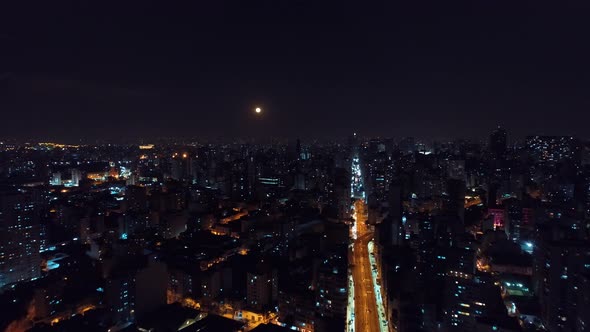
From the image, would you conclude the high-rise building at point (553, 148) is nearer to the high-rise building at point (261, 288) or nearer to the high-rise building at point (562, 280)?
the high-rise building at point (562, 280)

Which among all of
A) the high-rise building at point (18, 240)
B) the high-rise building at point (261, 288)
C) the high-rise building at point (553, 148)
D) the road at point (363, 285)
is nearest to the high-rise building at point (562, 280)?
the road at point (363, 285)

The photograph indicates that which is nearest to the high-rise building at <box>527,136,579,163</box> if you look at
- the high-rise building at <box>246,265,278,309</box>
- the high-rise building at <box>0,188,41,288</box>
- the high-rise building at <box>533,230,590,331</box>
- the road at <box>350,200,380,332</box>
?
the road at <box>350,200,380,332</box>

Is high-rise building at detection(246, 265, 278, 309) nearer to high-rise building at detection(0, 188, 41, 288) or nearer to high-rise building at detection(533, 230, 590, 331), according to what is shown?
high-rise building at detection(533, 230, 590, 331)

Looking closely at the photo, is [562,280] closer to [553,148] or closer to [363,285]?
[363,285]

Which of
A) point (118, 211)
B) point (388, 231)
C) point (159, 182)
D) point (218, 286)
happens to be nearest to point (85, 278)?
point (218, 286)

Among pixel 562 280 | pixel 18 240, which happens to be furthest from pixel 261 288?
pixel 18 240

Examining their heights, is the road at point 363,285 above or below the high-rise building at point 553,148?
below

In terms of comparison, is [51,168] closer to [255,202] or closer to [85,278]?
[255,202]

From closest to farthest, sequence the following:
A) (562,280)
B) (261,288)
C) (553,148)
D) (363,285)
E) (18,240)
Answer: (562,280)
(261,288)
(18,240)
(363,285)
(553,148)

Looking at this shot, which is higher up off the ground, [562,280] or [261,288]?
[562,280]
